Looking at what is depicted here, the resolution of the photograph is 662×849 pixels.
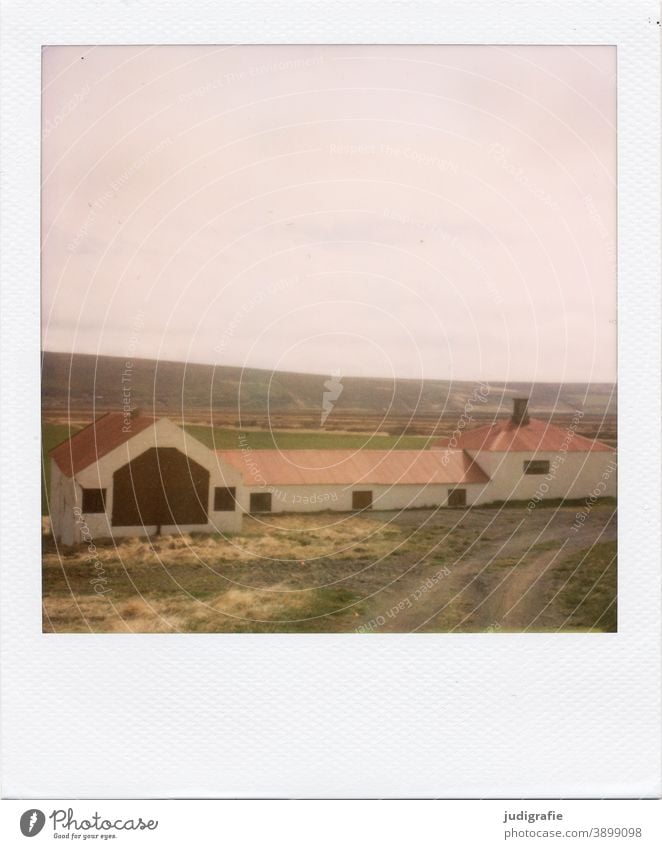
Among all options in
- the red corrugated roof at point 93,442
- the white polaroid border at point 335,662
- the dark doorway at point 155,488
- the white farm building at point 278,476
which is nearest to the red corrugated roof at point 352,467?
the white farm building at point 278,476

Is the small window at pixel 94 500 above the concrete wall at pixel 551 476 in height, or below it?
below

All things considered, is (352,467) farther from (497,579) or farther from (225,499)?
(497,579)

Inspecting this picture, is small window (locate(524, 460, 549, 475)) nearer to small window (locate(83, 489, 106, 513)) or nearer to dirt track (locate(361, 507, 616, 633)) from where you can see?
dirt track (locate(361, 507, 616, 633))

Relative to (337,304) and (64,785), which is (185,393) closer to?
(337,304)

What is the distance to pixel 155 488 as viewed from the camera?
1.44m

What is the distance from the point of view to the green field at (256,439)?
145 centimetres

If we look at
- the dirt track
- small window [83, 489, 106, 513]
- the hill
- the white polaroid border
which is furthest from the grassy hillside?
the dirt track

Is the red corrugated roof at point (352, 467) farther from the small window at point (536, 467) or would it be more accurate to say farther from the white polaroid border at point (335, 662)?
the white polaroid border at point (335, 662)

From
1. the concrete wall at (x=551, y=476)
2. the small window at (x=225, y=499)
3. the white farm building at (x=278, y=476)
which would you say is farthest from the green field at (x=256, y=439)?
the concrete wall at (x=551, y=476)

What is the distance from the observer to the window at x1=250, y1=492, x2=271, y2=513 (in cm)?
145

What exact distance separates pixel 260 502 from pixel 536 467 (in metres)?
0.78

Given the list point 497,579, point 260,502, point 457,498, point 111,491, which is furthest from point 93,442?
point 497,579

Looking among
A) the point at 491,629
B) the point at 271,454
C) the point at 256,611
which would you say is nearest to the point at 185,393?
the point at 271,454
